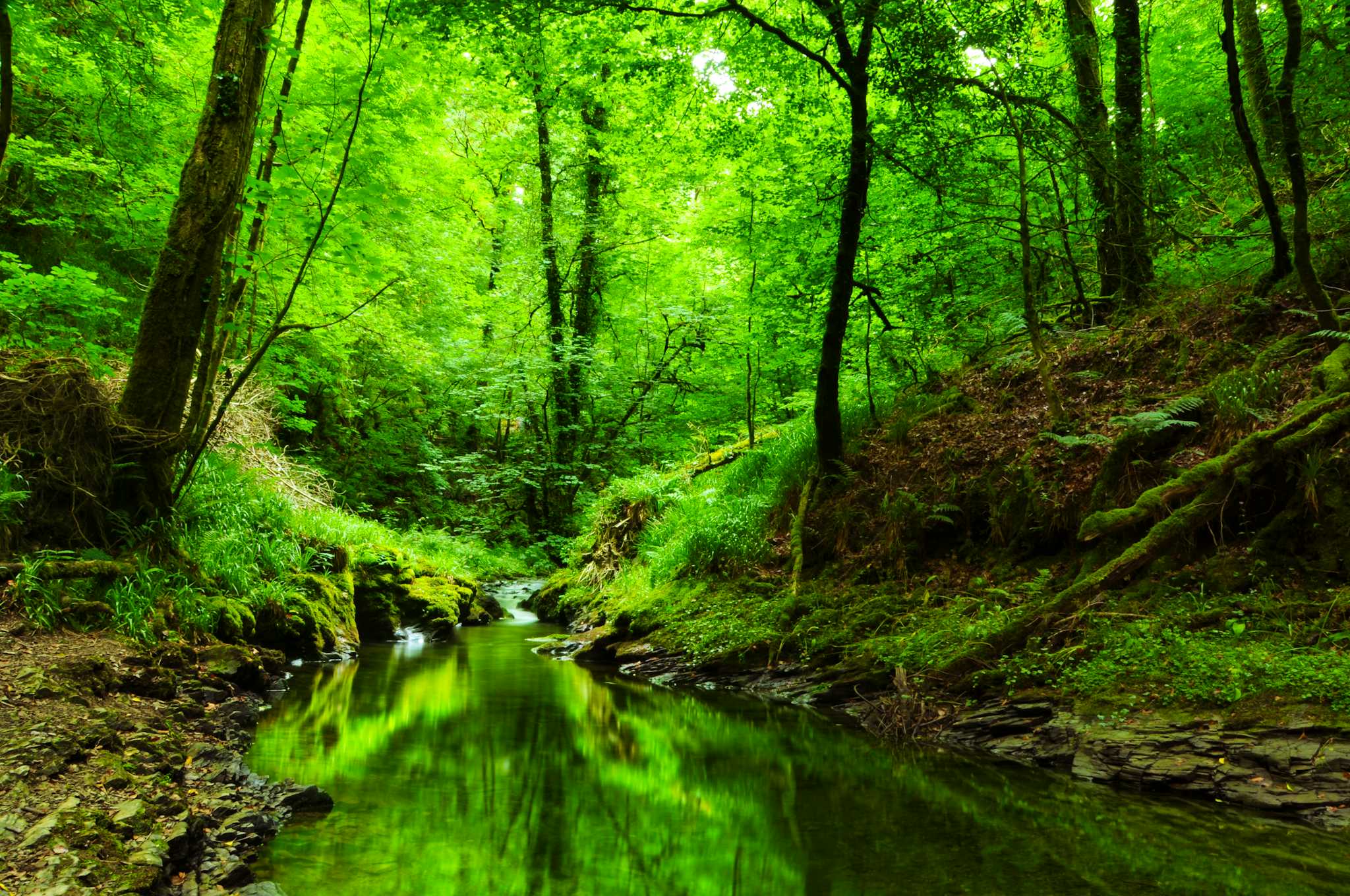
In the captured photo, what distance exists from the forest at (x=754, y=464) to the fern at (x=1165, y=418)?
0.06 metres

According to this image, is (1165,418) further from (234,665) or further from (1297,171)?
(234,665)

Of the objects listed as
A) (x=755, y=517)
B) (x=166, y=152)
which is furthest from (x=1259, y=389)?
(x=166, y=152)

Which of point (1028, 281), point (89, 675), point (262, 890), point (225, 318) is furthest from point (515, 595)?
point (262, 890)

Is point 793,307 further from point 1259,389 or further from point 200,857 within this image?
point 200,857

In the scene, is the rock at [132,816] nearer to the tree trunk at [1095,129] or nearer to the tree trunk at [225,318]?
the tree trunk at [225,318]

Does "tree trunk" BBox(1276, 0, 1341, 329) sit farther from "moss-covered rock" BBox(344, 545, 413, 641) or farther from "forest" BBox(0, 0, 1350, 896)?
"moss-covered rock" BBox(344, 545, 413, 641)

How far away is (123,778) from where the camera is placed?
341 centimetres

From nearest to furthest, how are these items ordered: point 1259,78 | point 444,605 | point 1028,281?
point 1028,281 < point 1259,78 < point 444,605

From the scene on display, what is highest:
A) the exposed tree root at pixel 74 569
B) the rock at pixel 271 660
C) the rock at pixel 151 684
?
the exposed tree root at pixel 74 569

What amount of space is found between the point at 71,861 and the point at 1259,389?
25.2 feet

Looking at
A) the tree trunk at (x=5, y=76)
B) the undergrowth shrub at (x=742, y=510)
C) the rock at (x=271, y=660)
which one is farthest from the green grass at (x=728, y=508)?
the tree trunk at (x=5, y=76)

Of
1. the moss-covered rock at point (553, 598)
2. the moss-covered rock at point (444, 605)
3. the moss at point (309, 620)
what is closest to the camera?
the moss at point (309, 620)

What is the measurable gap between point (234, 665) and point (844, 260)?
24.0 feet

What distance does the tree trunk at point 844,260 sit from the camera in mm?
7941
